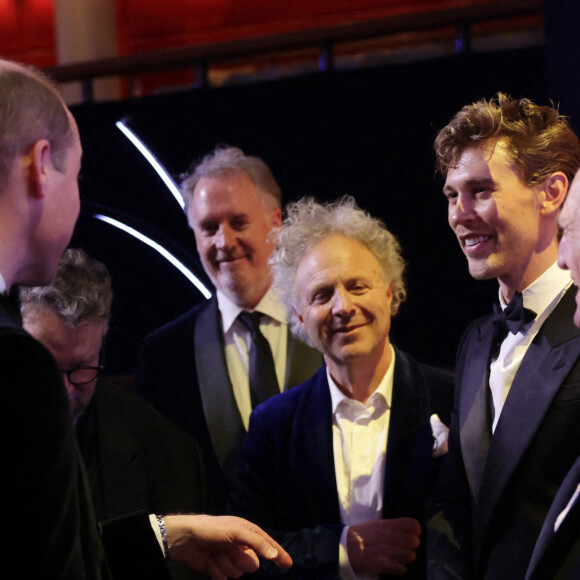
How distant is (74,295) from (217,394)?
67cm

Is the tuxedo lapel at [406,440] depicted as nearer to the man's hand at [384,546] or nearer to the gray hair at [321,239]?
the man's hand at [384,546]

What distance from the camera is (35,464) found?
1292 millimetres

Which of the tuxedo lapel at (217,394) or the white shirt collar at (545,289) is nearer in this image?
the white shirt collar at (545,289)

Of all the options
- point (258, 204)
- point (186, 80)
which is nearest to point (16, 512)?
point (258, 204)

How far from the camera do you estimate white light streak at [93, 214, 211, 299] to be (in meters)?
3.42

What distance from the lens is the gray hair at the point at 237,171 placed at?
10.8ft

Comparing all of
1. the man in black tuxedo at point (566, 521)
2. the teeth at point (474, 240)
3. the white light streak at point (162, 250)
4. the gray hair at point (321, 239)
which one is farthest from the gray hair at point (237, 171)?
the man in black tuxedo at point (566, 521)

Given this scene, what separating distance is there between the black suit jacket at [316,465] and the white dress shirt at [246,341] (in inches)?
11.3

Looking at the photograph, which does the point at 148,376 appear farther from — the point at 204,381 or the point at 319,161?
the point at 319,161

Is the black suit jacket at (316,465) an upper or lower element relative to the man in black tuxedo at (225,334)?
lower

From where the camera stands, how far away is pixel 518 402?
82.2 inches

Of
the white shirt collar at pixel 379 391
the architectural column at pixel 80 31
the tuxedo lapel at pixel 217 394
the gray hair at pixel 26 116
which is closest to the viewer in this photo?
the gray hair at pixel 26 116

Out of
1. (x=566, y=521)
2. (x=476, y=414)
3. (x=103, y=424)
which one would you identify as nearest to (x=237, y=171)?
(x=103, y=424)

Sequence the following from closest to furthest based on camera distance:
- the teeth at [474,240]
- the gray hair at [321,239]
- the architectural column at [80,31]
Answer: the teeth at [474,240] → the gray hair at [321,239] → the architectural column at [80,31]
